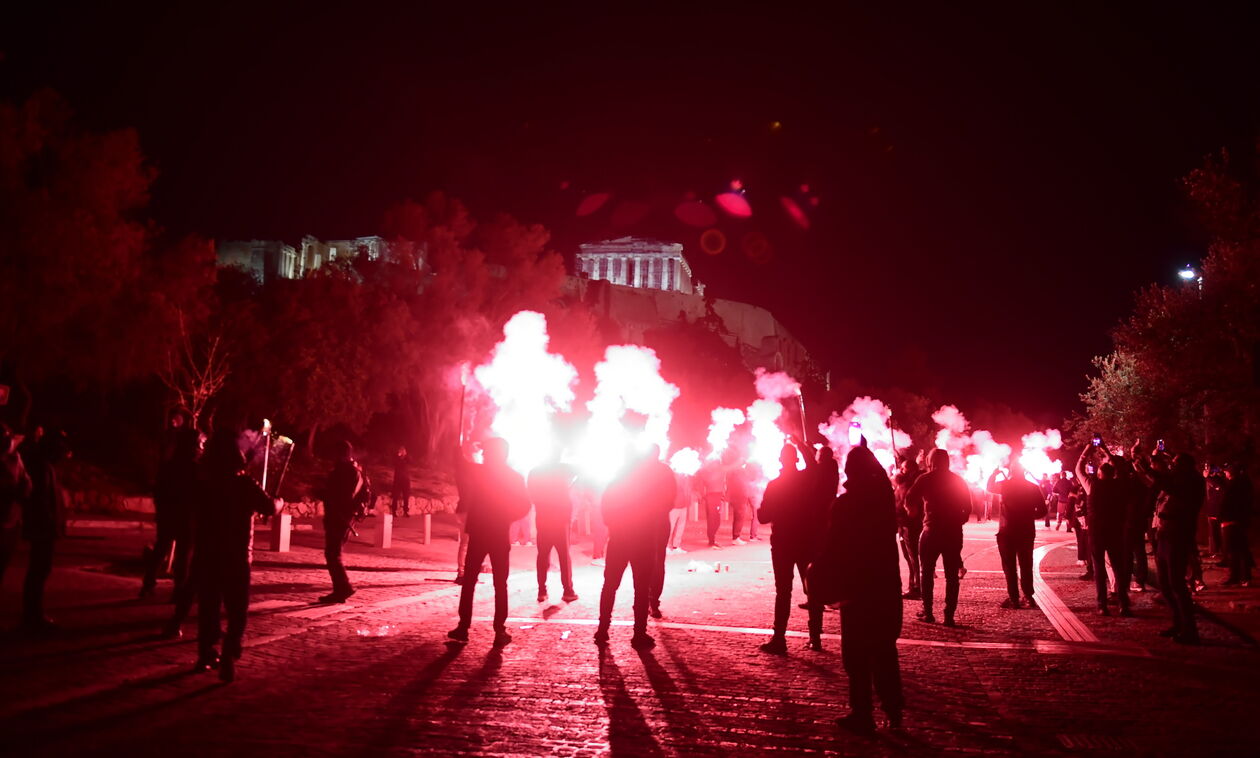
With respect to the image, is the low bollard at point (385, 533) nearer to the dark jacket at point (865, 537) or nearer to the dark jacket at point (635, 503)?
the dark jacket at point (635, 503)

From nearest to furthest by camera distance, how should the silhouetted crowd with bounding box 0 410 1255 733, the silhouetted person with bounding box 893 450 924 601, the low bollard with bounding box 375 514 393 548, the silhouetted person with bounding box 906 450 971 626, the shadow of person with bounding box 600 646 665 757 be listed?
1. the shadow of person with bounding box 600 646 665 757
2. the silhouetted crowd with bounding box 0 410 1255 733
3. the silhouetted person with bounding box 906 450 971 626
4. the silhouetted person with bounding box 893 450 924 601
5. the low bollard with bounding box 375 514 393 548

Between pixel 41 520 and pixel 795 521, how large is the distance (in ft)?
22.2

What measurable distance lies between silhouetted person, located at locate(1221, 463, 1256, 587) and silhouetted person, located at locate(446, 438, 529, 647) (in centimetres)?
1167

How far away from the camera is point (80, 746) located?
5164 mm

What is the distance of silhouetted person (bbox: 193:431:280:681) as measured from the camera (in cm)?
703

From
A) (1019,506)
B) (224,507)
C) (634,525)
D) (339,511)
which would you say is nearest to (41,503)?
(224,507)

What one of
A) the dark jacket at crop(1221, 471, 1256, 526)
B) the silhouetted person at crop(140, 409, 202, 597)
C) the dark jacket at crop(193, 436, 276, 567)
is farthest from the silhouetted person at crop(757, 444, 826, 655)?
the dark jacket at crop(1221, 471, 1256, 526)

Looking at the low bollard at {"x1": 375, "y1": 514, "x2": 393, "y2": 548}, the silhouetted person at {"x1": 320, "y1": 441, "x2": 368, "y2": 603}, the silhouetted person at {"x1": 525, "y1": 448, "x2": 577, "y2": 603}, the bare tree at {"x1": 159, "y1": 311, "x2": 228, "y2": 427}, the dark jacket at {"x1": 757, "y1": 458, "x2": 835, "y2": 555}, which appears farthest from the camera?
the bare tree at {"x1": 159, "y1": 311, "x2": 228, "y2": 427}

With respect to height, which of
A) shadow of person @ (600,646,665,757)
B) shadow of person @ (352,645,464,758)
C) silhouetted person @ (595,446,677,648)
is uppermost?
silhouetted person @ (595,446,677,648)

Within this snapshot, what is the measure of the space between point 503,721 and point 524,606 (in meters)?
5.67

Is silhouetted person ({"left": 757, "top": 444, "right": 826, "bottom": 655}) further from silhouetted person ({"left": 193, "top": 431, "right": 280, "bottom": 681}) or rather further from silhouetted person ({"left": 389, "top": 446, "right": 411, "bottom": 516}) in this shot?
silhouetted person ({"left": 389, "top": 446, "right": 411, "bottom": 516})

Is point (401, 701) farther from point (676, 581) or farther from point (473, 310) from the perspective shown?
point (473, 310)

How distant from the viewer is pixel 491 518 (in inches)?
356

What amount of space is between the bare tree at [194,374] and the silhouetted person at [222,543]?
18276 millimetres
